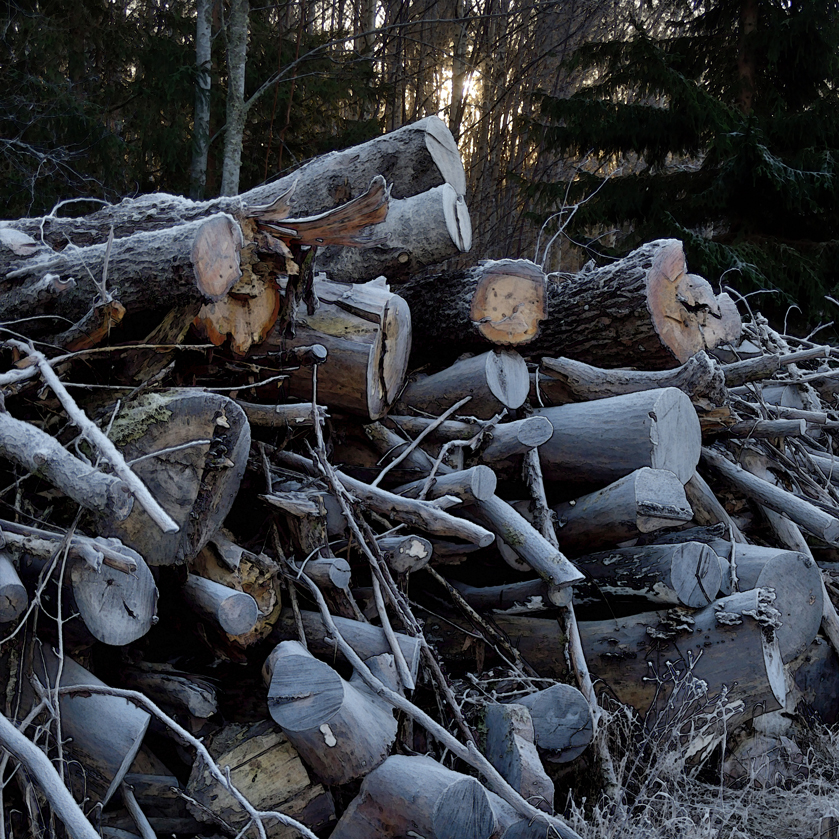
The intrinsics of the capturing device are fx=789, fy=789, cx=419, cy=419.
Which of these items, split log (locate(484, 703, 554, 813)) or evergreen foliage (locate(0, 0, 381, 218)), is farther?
evergreen foliage (locate(0, 0, 381, 218))

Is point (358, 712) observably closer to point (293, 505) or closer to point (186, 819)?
point (186, 819)

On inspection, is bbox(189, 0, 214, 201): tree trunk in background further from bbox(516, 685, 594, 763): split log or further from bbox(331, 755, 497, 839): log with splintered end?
bbox(331, 755, 497, 839): log with splintered end

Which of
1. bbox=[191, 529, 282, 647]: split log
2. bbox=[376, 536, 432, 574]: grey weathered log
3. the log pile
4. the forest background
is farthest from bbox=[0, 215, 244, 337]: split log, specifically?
the forest background

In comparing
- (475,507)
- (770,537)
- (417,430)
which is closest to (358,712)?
(475,507)

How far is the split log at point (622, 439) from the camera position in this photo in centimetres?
360

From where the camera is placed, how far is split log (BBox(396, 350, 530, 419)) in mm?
4090

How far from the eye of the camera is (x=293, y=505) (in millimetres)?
3143

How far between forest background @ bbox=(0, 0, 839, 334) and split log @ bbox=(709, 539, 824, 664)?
4.89 m

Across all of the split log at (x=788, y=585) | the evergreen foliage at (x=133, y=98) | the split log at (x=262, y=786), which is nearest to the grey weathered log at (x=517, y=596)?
the split log at (x=788, y=585)

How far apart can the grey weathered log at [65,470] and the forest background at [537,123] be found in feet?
19.5

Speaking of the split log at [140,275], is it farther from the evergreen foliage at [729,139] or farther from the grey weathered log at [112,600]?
the evergreen foliage at [729,139]

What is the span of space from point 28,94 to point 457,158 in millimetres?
6032

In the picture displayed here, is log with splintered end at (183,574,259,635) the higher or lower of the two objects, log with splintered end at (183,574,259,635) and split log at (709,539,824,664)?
the higher

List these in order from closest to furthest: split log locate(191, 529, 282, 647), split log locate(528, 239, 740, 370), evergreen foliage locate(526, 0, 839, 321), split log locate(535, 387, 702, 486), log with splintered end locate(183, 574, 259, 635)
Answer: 1. log with splintered end locate(183, 574, 259, 635)
2. split log locate(191, 529, 282, 647)
3. split log locate(535, 387, 702, 486)
4. split log locate(528, 239, 740, 370)
5. evergreen foliage locate(526, 0, 839, 321)
